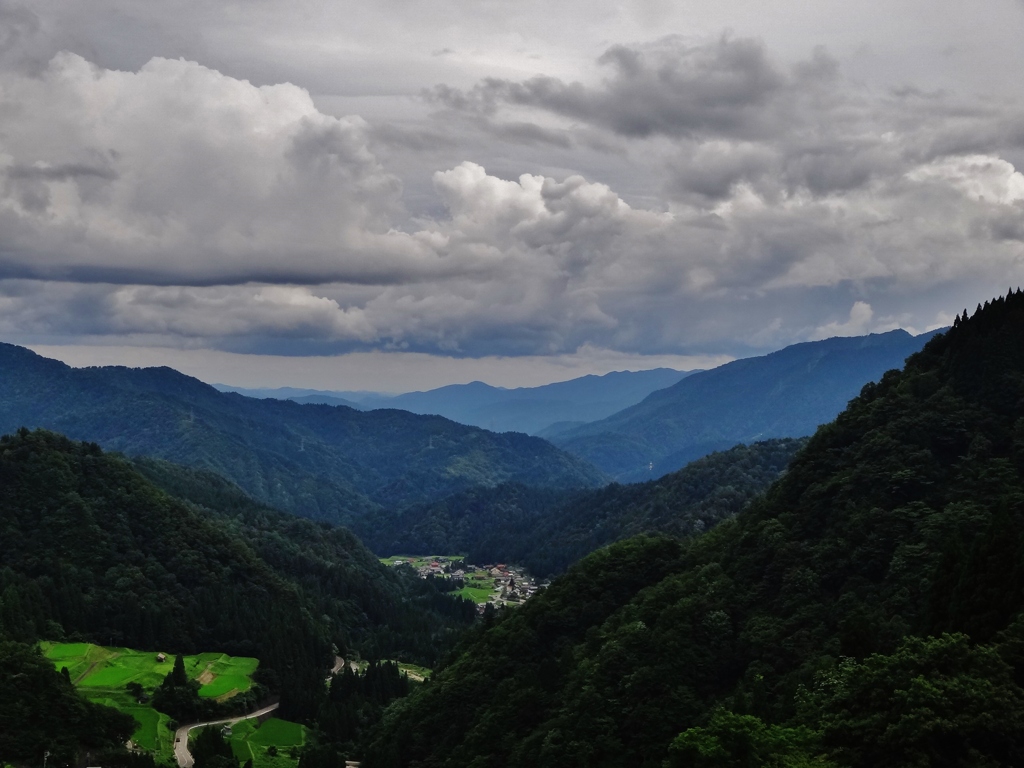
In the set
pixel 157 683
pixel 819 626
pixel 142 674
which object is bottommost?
pixel 157 683

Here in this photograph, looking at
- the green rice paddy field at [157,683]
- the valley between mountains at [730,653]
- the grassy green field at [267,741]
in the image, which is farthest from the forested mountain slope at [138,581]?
the grassy green field at [267,741]

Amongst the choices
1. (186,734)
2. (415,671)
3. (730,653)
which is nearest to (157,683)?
(186,734)

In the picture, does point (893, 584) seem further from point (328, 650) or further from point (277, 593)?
point (277, 593)

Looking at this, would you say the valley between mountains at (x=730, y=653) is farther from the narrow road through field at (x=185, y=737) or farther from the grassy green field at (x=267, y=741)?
the narrow road through field at (x=185, y=737)

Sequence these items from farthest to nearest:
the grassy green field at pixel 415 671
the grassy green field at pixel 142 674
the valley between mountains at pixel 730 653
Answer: the grassy green field at pixel 415 671 < the grassy green field at pixel 142 674 < the valley between mountains at pixel 730 653

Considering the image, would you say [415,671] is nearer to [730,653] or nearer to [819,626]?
[730,653]

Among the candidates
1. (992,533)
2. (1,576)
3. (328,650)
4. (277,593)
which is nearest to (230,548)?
(277,593)

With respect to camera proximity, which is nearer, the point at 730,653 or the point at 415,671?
the point at 730,653
